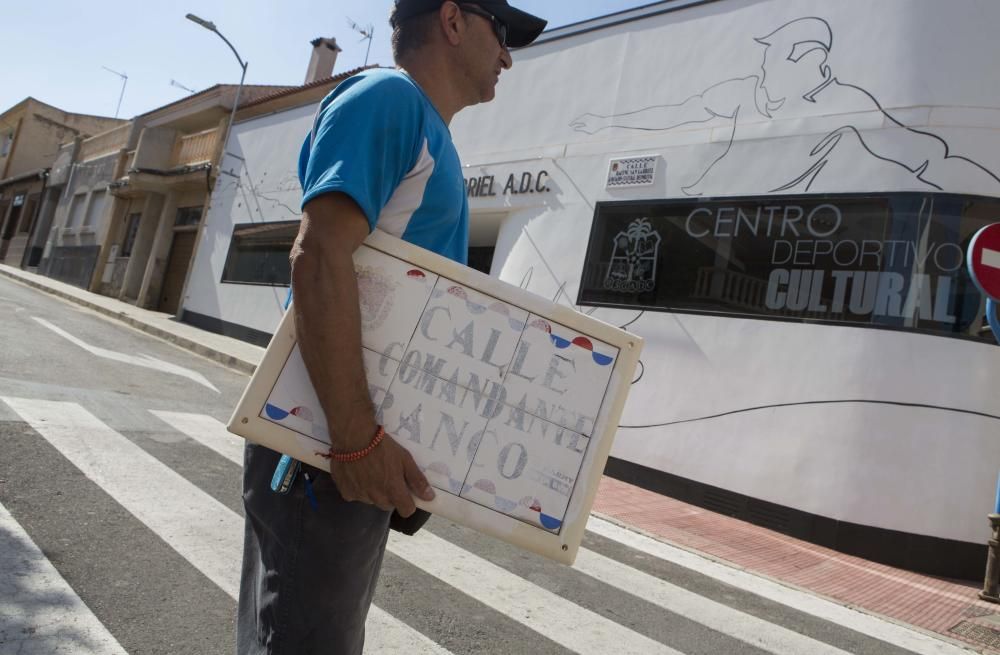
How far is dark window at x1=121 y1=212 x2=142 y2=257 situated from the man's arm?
25569 millimetres

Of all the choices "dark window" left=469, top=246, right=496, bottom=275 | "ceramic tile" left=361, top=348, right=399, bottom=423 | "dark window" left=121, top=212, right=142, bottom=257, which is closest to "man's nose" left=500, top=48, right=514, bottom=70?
"ceramic tile" left=361, top=348, right=399, bottom=423

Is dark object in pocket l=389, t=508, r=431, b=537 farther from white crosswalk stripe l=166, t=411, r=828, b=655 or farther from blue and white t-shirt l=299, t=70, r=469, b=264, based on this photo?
white crosswalk stripe l=166, t=411, r=828, b=655

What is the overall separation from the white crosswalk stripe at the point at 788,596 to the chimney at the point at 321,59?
18.8 meters

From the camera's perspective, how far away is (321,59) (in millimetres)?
21047

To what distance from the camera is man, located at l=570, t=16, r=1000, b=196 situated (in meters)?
7.17

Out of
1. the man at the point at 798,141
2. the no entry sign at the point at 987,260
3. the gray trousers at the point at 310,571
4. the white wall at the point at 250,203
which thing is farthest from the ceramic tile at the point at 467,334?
the white wall at the point at 250,203

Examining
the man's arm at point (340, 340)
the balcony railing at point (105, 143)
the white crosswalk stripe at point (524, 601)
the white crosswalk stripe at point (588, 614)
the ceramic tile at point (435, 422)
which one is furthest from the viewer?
the balcony railing at point (105, 143)

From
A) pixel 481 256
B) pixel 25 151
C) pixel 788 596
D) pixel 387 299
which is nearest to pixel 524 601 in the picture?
pixel 788 596

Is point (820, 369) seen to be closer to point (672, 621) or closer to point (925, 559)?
point (925, 559)

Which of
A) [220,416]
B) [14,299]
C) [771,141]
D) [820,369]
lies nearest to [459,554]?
[220,416]

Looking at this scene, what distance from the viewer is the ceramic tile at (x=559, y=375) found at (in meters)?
1.41

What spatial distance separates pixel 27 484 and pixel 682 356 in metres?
6.76

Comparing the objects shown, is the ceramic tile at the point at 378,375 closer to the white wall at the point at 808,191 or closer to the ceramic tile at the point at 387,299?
the ceramic tile at the point at 387,299

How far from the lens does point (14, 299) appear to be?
14.6 metres
